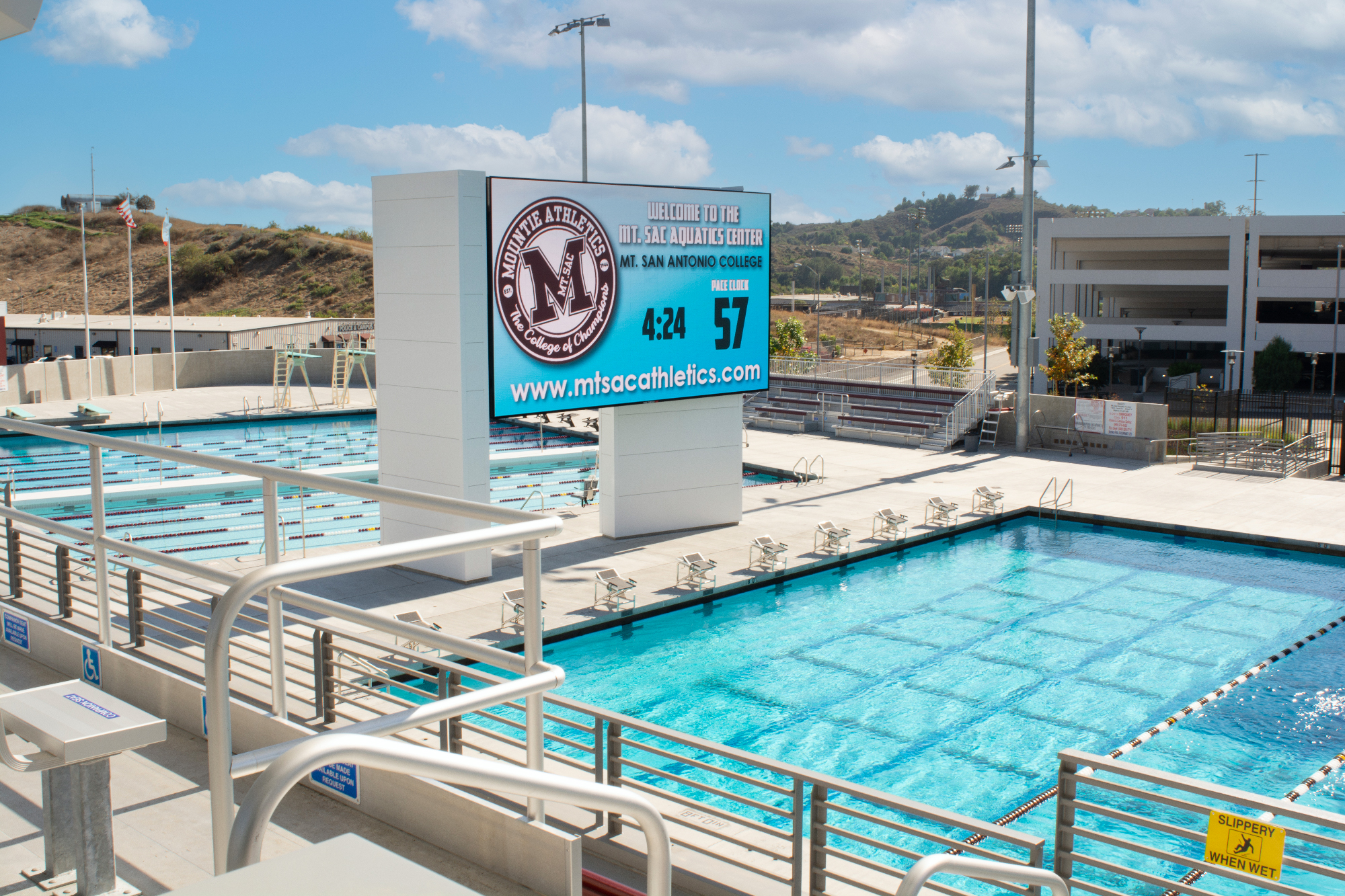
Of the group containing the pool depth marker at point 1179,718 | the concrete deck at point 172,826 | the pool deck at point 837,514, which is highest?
the concrete deck at point 172,826

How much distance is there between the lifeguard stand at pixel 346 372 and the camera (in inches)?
1497

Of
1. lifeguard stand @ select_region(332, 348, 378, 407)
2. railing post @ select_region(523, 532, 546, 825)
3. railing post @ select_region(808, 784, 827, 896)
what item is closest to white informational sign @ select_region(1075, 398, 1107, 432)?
lifeguard stand @ select_region(332, 348, 378, 407)

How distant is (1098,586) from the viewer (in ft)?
56.8

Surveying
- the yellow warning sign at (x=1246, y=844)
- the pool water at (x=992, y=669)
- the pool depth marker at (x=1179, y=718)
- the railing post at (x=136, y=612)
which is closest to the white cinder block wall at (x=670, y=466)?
the pool water at (x=992, y=669)

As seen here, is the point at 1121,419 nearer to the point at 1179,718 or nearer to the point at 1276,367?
the point at 1179,718

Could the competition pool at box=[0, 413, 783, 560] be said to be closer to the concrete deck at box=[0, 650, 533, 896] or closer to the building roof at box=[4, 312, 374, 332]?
the concrete deck at box=[0, 650, 533, 896]

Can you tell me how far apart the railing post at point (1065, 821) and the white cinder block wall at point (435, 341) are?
33.4 feet

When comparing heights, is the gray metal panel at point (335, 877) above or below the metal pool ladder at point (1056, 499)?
above

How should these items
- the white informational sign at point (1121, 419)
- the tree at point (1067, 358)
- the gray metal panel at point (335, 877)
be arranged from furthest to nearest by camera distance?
the tree at point (1067, 358) < the white informational sign at point (1121, 419) < the gray metal panel at point (335, 877)

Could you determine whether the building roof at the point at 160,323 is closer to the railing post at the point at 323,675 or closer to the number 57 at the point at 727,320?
the number 57 at the point at 727,320

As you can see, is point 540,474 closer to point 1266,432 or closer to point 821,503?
point 821,503

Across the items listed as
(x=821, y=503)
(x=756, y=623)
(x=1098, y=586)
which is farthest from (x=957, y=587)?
(x=821, y=503)

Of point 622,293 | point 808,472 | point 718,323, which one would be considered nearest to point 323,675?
point 622,293

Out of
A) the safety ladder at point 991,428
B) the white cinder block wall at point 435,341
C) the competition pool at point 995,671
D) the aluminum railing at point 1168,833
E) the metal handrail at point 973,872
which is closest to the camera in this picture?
the metal handrail at point 973,872
